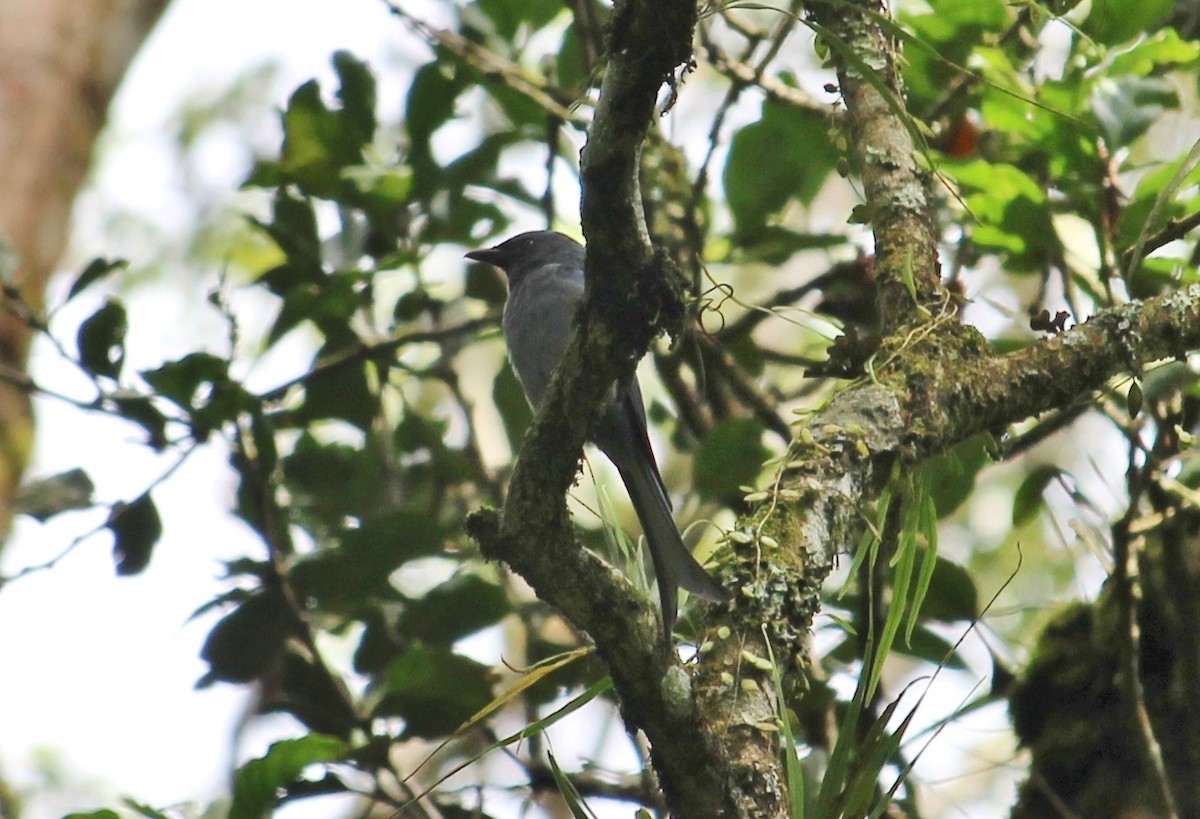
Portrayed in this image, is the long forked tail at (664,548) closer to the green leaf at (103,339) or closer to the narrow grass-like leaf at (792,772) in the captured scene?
the narrow grass-like leaf at (792,772)

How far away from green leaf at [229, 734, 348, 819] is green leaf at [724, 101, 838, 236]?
234 cm

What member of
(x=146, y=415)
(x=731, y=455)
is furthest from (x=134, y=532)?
(x=731, y=455)

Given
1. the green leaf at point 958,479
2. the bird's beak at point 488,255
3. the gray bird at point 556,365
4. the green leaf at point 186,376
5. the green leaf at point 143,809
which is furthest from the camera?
the bird's beak at point 488,255

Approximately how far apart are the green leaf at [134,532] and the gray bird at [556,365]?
129 cm

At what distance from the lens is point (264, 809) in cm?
328

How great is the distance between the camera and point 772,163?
4.41 m

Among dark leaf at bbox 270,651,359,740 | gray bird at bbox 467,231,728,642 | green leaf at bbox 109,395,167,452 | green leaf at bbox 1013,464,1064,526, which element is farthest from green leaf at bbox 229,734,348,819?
green leaf at bbox 1013,464,1064,526

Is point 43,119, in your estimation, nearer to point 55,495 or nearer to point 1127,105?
point 55,495

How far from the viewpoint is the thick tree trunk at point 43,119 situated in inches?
206

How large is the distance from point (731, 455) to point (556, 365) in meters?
1.11

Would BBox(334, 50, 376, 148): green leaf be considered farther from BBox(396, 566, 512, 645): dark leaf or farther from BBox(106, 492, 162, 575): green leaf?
BBox(396, 566, 512, 645): dark leaf

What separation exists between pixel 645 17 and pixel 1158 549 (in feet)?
9.28

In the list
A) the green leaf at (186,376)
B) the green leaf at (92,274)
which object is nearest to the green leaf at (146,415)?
the green leaf at (186,376)

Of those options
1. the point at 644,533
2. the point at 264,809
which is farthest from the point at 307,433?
the point at 644,533
